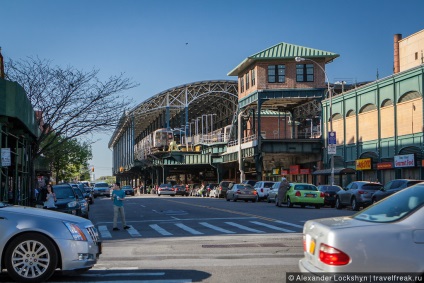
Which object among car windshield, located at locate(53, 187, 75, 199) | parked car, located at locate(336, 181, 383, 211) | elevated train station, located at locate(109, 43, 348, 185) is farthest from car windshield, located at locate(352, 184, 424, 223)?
elevated train station, located at locate(109, 43, 348, 185)

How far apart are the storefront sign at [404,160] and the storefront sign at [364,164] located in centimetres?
396

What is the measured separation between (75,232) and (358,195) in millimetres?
24390

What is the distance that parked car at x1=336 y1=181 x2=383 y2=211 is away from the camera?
31.6 meters

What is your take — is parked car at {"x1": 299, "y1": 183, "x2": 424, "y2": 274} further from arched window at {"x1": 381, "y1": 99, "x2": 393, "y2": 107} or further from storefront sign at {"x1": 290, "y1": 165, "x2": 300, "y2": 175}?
storefront sign at {"x1": 290, "y1": 165, "x2": 300, "y2": 175}

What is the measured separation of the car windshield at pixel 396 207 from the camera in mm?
6484

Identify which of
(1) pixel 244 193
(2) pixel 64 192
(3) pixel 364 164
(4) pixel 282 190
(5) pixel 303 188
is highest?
(3) pixel 364 164

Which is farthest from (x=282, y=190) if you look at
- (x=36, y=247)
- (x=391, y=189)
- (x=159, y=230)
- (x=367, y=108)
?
(x=36, y=247)

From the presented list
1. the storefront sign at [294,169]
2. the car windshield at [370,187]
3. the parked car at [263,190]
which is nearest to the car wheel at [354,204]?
Answer: the car windshield at [370,187]

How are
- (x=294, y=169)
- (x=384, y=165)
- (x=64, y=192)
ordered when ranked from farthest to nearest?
(x=294, y=169), (x=384, y=165), (x=64, y=192)

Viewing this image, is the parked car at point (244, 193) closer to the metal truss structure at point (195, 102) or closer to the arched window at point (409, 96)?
the arched window at point (409, 96)

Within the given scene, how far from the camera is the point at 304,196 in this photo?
34656 millimetres

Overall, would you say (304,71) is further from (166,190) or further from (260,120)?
(166,190)

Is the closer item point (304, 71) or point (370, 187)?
point (370, 187)

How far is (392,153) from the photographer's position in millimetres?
44438
